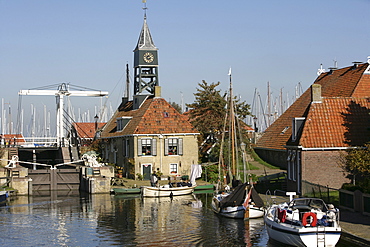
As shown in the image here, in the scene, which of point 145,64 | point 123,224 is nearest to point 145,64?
point 145,64

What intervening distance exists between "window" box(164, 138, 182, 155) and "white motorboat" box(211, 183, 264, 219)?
22.1 m

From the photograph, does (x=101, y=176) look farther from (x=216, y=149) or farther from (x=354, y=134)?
(x=354, y=134)

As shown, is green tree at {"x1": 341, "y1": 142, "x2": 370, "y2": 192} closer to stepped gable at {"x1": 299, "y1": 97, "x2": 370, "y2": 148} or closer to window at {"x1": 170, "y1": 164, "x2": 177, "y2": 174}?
stepped gable at {"x1": 299, "y1": 97, "x2": 370, "y2": 148}

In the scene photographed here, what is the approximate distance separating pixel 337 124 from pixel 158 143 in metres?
20.9

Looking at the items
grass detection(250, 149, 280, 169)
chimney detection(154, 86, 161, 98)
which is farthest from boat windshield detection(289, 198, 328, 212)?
chimney detection(154, 86, 161, 98)

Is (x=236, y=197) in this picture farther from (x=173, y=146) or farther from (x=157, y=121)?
(x=157, y=121)

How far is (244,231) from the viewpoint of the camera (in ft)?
100

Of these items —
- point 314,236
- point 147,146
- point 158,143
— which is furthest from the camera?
point 158,143

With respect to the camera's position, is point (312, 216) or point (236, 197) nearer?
point (312, 216)

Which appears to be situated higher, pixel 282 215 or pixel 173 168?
pixel 173 168

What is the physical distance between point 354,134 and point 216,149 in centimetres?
2121

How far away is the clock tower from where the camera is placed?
208 ft

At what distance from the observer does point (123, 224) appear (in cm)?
3375

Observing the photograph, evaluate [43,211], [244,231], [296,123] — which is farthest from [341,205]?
[43,211]
